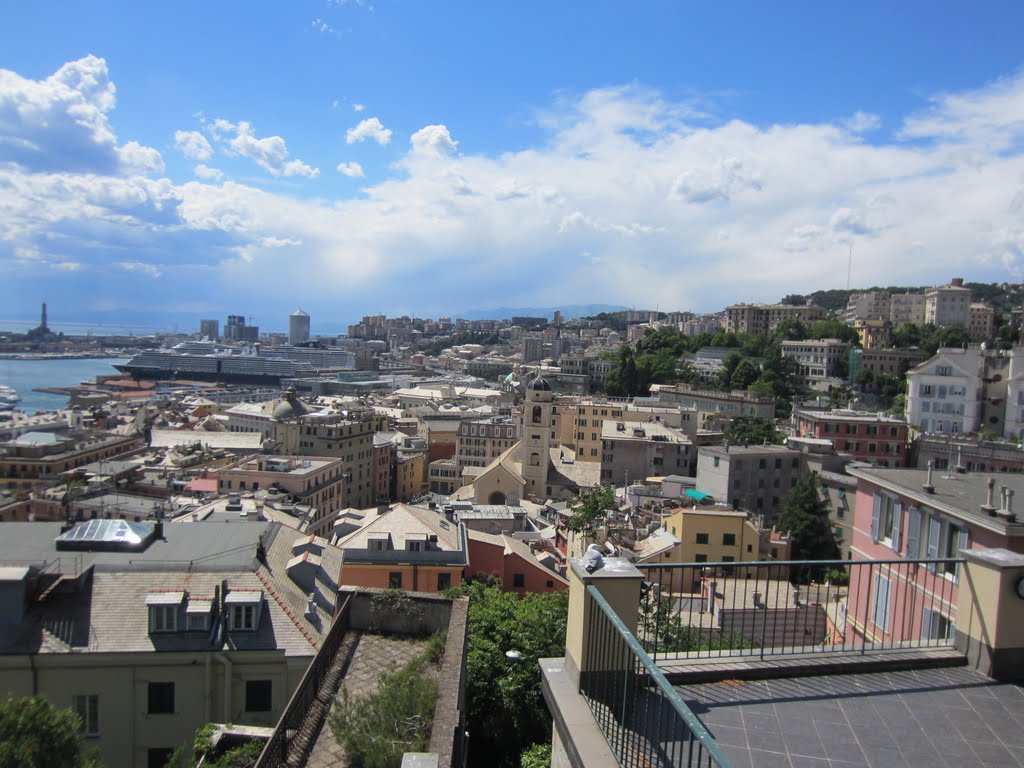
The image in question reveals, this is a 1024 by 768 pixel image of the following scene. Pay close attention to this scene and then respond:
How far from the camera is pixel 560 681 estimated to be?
3773mm

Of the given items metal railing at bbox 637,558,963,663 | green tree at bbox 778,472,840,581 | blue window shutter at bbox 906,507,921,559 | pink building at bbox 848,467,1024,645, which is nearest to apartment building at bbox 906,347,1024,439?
green tree at bbox 778,472,840,581

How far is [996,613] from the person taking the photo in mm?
3992

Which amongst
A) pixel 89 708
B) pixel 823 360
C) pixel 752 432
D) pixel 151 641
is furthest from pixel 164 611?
pixel 823 360

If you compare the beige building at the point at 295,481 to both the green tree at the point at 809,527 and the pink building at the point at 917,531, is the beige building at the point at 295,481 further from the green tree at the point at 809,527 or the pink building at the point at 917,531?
the pink building at the point at 917,531

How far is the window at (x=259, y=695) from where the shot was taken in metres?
9.48

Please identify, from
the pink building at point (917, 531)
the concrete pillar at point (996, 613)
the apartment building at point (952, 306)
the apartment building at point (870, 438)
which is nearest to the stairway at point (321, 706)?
the concrete pillar at point (996, 613)

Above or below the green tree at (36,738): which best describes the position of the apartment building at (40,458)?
below

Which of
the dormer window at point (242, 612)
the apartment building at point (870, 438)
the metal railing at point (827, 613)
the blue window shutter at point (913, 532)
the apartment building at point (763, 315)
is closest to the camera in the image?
the metal railing at point (827, 613)

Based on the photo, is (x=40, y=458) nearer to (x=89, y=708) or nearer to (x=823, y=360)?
(x=89, y=708)

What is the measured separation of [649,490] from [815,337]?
51184 millimetres

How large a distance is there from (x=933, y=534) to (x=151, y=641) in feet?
31.0

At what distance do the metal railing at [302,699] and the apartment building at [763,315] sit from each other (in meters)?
87.0

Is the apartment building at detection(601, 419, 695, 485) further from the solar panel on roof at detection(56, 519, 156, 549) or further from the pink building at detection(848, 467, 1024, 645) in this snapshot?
the solar panel on roof at detection(56, 519, 156, 549)

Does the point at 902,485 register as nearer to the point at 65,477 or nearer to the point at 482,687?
the point at 482,687
